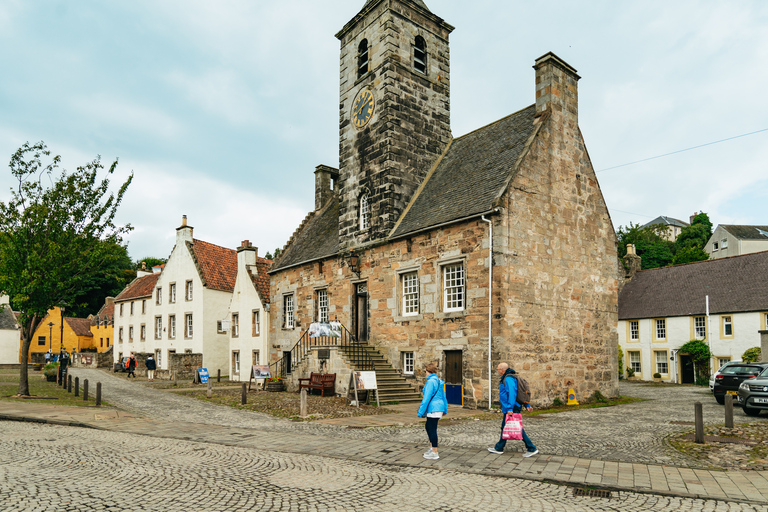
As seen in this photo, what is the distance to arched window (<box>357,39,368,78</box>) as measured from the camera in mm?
25016

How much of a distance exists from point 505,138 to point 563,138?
2140mm

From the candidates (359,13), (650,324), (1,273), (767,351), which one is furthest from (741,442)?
(650,324)

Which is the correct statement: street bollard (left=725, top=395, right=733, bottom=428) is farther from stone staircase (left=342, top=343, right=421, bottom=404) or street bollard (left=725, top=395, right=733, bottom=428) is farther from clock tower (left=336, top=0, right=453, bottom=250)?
clock tower (left=336, top=0, right=453, bottom=250)

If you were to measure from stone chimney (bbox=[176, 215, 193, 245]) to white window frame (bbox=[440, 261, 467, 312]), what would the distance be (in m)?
25.8

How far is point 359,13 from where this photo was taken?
979 inches

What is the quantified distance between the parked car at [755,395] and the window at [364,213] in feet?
47.8

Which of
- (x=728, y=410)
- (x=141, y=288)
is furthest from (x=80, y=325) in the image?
(x=728, y=410)

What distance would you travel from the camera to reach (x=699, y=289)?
36.9 meters

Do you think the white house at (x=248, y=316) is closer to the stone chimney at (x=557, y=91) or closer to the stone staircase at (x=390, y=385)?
the stone staircase at (x=390, y=385)

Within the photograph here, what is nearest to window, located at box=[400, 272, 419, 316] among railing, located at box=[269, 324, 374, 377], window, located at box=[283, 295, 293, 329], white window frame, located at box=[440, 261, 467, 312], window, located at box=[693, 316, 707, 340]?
white window frame, located at box=[440, 261, 467, 312]

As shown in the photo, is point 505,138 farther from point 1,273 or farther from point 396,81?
point 1,273

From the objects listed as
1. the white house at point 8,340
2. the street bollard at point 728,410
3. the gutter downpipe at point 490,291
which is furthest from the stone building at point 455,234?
the white house at point 8,340

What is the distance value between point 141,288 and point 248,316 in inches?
802

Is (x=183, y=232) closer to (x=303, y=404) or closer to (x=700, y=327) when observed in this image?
(x=303, y=404)
